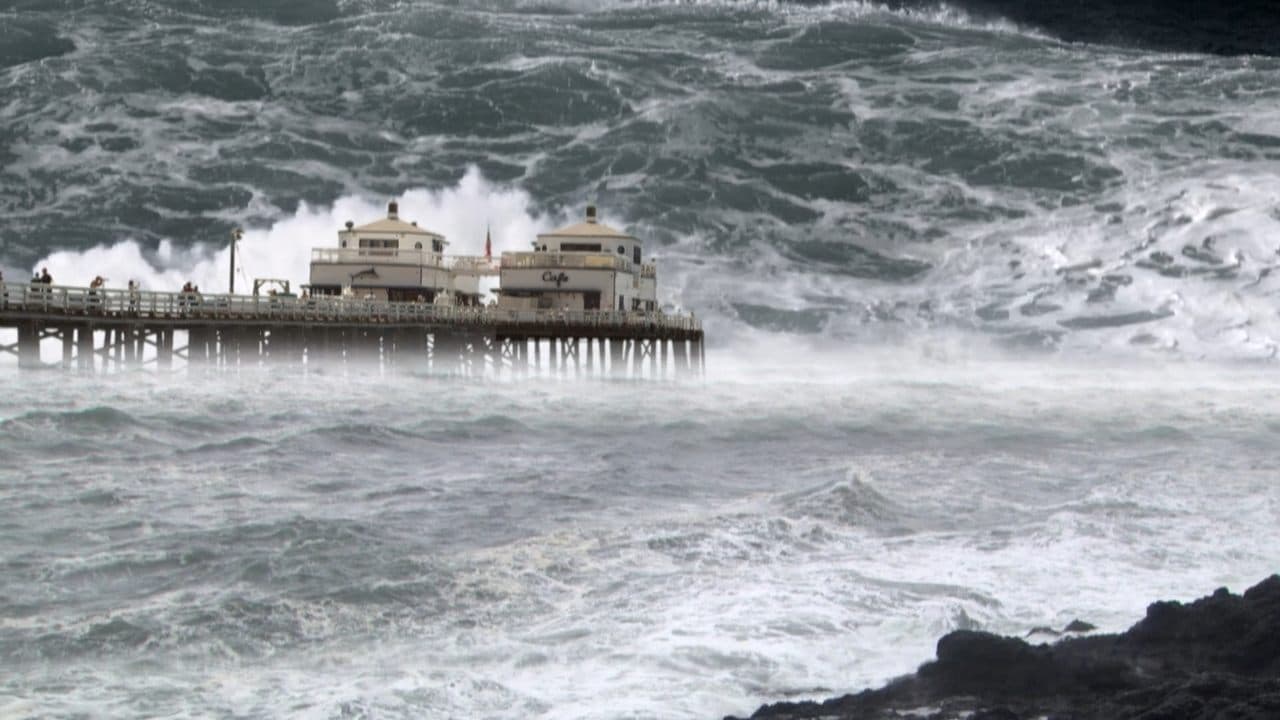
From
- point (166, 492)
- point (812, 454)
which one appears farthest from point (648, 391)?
point (166, 492)

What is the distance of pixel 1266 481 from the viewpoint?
98.0 ft

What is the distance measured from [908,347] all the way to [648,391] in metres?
37.7

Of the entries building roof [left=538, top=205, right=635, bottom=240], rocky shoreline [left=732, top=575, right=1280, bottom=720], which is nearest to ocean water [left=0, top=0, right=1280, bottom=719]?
rocky shoreline [left=732, top=575, right=1280, bottom=720]

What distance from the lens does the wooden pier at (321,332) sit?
48.0 meters

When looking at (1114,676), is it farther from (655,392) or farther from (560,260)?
(560,260)

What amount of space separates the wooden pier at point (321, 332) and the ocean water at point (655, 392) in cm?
196

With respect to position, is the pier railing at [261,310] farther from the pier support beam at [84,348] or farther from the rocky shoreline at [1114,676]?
the rocky shoreline at [1114,676]

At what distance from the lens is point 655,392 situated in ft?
194

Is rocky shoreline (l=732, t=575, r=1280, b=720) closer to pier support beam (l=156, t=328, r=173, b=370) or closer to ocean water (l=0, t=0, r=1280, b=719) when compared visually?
ocean water (l=0, t=0, r=1280, b=719)

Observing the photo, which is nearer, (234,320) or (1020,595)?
(1020,595)

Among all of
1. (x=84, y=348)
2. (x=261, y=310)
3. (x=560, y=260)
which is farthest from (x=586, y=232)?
(x=84, y=348)

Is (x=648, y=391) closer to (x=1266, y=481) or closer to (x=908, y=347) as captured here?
(x=1266, y=481)

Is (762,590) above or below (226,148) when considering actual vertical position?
below

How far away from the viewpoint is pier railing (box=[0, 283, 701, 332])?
1855 inches
